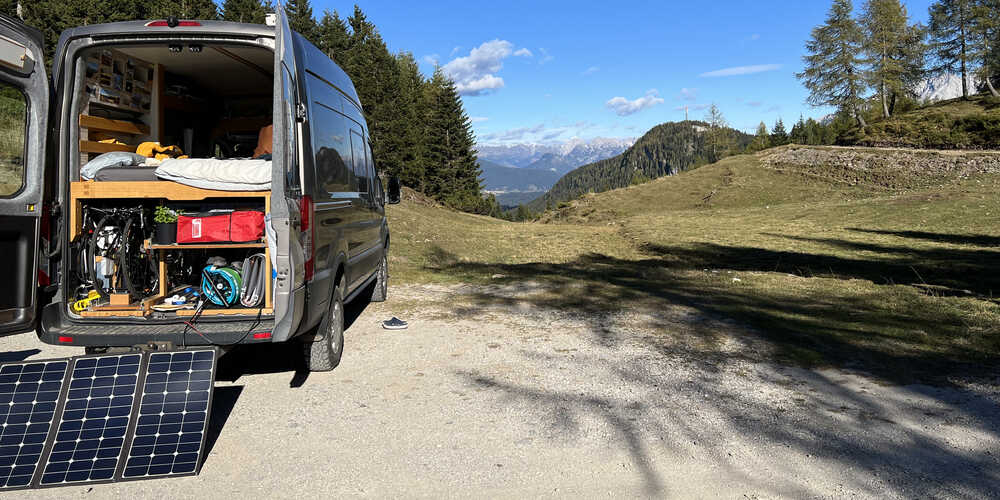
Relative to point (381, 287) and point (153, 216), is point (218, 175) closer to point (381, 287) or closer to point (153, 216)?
point (153, 216)

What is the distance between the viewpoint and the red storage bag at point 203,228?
4.95 meters

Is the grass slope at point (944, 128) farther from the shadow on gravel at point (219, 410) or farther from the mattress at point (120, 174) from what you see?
the mattress at point (120, 174)

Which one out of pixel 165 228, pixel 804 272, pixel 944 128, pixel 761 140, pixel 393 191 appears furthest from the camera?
pixel 761 140

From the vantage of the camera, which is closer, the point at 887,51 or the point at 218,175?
the point at 218,175

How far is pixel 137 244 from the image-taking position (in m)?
5.28

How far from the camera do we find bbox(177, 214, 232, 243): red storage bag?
495cm

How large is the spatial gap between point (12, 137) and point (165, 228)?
1.23 m

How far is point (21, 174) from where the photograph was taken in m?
4.45

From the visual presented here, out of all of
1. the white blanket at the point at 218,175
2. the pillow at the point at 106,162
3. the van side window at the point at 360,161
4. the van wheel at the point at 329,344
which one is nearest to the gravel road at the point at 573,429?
the van wheel at the point at 329,344

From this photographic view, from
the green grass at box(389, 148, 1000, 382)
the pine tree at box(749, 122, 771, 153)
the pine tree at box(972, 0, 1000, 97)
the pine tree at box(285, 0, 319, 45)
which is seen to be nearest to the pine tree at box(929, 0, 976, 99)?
the pine tree at box(972, 0, 1000, 97)

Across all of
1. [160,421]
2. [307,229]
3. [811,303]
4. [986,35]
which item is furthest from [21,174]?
[986,35]

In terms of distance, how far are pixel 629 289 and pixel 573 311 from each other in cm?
239

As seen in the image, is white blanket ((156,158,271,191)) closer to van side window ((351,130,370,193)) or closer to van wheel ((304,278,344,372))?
van wheel ((304,278,344,372))

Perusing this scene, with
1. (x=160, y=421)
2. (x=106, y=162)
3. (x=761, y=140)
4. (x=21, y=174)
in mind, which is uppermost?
(x=761, y=140)
